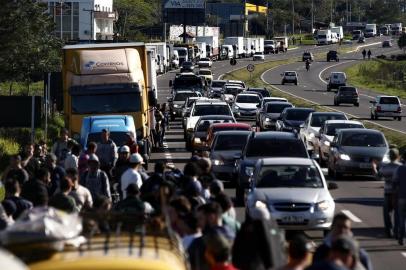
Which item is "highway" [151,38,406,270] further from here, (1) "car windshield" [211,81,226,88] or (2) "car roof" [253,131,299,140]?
(1) "car windshield" [211,81,226,88]

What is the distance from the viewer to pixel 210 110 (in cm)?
4606

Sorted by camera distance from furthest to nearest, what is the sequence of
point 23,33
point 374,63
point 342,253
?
point 374,63 < point 23,33 < point 342,253

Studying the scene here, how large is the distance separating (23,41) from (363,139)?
2507 cm

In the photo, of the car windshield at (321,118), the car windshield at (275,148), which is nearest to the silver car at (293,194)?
the car windshield at (275,148)

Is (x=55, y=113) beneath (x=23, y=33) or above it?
beneath

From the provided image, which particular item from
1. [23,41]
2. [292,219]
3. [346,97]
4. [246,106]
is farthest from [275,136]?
[346,97]

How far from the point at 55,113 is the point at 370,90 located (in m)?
50.1

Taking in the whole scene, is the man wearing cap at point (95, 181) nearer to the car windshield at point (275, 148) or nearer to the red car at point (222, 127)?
the car windshield at point (275, 148)

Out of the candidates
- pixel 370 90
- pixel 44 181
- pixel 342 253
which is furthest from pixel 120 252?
pixel 370 90

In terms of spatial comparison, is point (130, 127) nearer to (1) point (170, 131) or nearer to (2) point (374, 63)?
(1) point (170, 131)

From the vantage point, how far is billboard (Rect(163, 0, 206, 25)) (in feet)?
515

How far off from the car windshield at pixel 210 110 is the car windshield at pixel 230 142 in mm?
12408

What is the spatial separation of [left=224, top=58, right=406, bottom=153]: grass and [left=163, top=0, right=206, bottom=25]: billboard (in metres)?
15.2

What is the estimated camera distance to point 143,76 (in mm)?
35719
